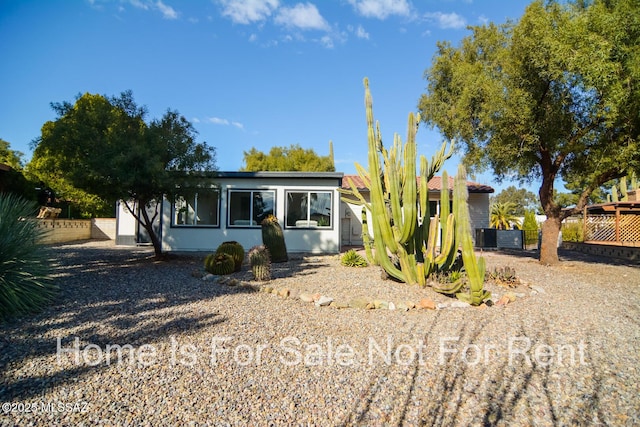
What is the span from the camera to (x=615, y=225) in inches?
688

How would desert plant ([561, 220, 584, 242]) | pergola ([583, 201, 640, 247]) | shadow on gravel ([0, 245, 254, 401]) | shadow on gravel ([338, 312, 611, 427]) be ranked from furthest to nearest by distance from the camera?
desert plant ([561, 220, 584, 242]) → pergola ([583, 201, 640, 247]) → shadow on gravel ([0, 245, 254, 401]) → shadow on gravel ([338, 312, 611, 427])

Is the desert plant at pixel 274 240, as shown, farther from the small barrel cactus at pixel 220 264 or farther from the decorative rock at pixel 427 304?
the decorative rock at pixel 427 304

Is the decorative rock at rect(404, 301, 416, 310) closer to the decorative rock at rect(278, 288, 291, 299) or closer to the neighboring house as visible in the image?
the decorative rock at rect(278, 288, 291, 299)

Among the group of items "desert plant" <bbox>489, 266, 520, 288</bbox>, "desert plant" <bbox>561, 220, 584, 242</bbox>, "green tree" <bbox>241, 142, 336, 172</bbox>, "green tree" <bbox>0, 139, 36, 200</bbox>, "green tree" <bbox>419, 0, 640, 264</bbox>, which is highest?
"green tree" <bbox>241, 142, 336, 172</bbox>

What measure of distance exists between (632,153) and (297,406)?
999 cm

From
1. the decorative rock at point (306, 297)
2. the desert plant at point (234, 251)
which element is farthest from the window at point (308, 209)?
the decorative rock at point (306, 297)

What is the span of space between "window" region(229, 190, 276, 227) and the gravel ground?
8020 mm

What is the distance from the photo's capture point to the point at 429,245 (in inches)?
277

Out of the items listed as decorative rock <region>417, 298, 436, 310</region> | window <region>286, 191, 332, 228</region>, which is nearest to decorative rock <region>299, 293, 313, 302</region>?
decorative rock <region>417, 298, 436, 310</region>

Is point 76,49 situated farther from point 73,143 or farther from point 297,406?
point 297,406

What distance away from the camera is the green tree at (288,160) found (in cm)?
3203

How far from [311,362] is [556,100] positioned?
9917 millimetres

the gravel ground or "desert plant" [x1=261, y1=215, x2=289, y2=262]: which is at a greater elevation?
"desert plant" [x1=261, y1=215, x2=289, y2=262]

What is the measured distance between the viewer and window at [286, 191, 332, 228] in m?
14.4
